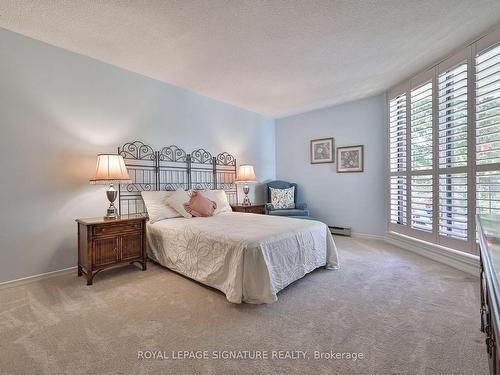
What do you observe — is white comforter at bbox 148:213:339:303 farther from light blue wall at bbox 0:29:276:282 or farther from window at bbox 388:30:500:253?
window at bbox 388:30:500:253

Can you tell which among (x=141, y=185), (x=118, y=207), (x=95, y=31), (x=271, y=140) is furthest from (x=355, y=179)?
(x=95, y=31)

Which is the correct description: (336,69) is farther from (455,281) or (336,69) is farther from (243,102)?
(455,281)

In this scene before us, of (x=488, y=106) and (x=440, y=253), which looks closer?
(x=488, y=106)

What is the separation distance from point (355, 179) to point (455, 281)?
2438 millimetres

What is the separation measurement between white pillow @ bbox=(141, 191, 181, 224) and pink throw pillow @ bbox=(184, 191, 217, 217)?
207 millimetres

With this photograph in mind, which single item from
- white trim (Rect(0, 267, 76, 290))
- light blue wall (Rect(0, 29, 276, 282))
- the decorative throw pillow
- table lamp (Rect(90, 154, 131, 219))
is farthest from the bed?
the decorative throw pillow

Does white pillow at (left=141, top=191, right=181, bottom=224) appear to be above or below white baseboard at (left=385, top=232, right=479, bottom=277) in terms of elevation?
above

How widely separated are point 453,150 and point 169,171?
3992 mm

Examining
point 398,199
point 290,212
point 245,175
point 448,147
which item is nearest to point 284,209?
point 290,212

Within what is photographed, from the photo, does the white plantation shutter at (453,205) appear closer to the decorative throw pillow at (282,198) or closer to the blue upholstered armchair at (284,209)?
→ the blue upholstered armchair at (284,209)

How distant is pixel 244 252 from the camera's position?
212 cm

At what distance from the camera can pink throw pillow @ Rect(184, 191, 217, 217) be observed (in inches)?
136

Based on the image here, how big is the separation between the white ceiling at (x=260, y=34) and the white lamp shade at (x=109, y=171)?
1.32m

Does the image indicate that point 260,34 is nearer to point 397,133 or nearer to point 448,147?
point 448,147
